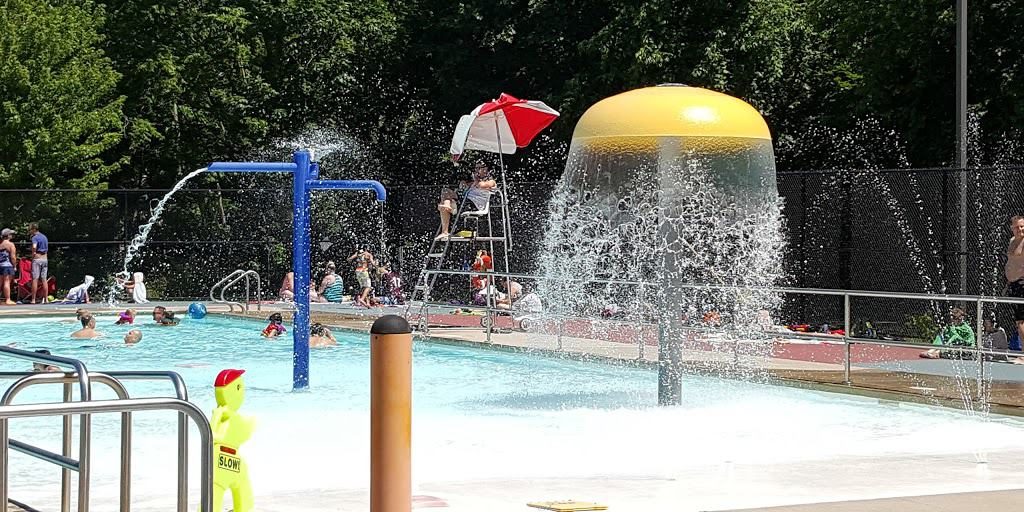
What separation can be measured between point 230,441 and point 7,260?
80.0ft

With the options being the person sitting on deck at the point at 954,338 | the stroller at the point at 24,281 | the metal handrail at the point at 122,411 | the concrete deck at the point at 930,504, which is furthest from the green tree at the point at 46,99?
the metal handrail at the point at 122,411

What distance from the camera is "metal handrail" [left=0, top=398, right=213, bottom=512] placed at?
536cm

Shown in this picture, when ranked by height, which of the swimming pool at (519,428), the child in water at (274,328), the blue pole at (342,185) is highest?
the blue pole at (342,185)

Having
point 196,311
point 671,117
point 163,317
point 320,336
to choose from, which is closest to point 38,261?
point 196,311

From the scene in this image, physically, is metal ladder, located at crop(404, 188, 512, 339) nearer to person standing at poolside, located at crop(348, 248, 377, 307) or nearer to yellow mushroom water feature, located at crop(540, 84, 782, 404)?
person standing at poolside, located at crop(348, 248, 377, 307)

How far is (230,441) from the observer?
674cm

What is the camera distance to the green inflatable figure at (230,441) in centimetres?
670

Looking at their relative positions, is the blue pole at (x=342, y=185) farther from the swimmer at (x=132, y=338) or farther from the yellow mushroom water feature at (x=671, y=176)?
the swimmer at (x=132, y=338)

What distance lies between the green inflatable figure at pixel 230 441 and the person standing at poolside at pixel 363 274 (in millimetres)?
21683

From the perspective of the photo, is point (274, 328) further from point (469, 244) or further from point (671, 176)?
point (671, 176)

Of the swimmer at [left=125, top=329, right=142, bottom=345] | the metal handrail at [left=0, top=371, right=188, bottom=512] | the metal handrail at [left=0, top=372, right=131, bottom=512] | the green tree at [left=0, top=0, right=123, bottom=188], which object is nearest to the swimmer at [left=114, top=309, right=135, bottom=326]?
the swimmer at [left=125, top=329, right=142, bottom=345]

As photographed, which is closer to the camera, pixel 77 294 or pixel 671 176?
pixel 671 176

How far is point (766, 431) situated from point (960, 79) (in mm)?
8931

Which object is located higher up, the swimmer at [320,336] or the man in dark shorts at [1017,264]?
the man in dark shorts at [1017,264]
